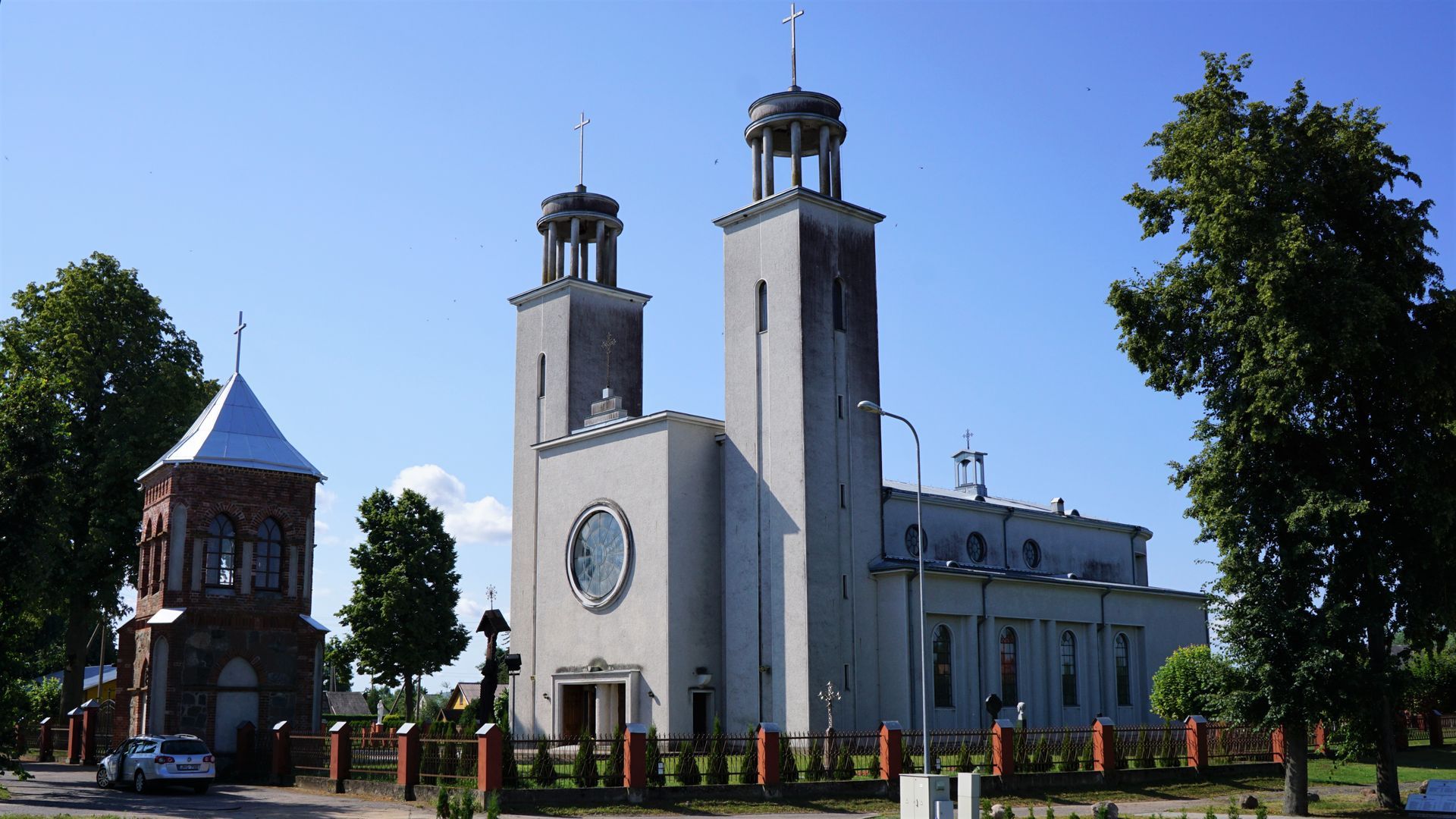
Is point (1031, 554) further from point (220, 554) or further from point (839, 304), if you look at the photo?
point (220, 554)

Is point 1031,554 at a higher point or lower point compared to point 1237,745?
higher

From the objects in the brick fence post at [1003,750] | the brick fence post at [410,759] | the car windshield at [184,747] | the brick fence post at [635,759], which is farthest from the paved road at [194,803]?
the brick fence post at [1003,750]

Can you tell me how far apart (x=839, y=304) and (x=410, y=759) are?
18692 millimetres

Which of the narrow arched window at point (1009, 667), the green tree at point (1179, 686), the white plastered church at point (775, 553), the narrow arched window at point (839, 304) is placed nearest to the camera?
the white plastered church at point (775, 553)

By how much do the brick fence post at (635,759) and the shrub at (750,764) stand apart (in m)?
2.53

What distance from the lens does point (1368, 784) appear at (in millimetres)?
32031

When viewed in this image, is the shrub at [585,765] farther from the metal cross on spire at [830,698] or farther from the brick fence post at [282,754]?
the metal cross on spire at [830,698]

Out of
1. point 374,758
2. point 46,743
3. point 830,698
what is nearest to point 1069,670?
point 830,698

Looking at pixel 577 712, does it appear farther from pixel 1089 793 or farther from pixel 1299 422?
pixel 1299 422

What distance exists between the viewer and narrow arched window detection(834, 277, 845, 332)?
3778 centimetres

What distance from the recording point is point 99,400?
147ft

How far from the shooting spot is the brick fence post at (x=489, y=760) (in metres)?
24.3

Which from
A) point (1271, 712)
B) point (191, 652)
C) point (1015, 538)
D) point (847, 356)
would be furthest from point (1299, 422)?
point (191, 652)

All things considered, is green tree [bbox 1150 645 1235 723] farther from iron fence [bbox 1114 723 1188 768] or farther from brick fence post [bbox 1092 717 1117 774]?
brick fence post [bbox 1092 717 1117 774]
